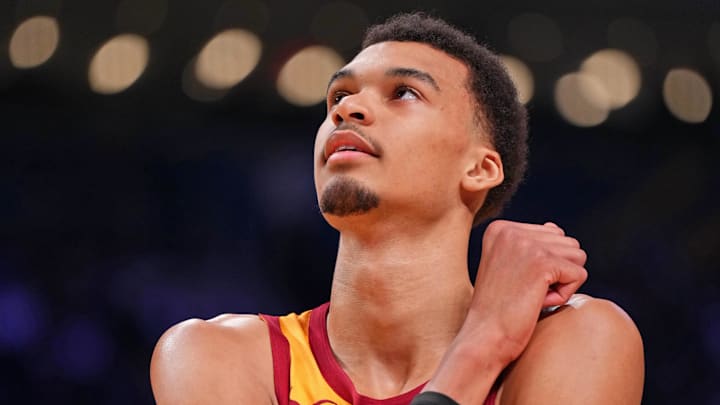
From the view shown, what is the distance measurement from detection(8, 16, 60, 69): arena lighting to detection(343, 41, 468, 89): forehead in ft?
7.06

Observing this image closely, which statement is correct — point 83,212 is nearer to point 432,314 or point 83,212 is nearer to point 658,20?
point 432,314

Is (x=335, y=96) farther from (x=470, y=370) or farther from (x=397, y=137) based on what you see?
(x=470, y=370)

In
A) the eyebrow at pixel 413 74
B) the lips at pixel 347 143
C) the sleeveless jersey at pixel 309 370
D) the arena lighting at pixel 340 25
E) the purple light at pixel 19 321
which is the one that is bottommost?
the purple light at pixel 19 321

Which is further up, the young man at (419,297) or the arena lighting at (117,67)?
the arena lighting at (117,67)

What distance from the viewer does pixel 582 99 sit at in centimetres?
415

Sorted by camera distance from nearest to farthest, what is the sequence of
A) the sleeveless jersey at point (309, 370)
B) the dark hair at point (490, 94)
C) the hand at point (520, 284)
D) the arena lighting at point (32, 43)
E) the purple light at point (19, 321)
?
the hand at point (520, 284) < the sleeveless jersey at point (309, 370) < the dark hair at point (490, 94) < the purple light at point (19, 321) < the arena lighting at point (32, 43)

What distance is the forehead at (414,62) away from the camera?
2.33 metres

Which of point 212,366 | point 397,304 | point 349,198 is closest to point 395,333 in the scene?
point 397,304

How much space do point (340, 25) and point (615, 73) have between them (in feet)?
3.99

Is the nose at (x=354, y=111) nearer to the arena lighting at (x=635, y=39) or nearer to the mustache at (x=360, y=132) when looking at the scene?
the mustache at (x=360, y=132)

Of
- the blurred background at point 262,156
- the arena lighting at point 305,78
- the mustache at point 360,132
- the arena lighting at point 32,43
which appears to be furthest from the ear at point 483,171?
the arena lighting at point 32,43

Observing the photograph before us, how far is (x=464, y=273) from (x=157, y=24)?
2.38 m

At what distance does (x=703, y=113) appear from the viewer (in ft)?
13.5

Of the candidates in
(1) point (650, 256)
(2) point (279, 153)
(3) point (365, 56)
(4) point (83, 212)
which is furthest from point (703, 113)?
(4) point (83, 212)
